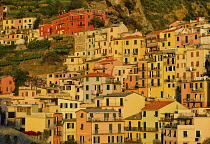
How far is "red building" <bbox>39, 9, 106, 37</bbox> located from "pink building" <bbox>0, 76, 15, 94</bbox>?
1930 centimetres

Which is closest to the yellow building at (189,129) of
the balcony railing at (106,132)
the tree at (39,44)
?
the balcony railing at (106,132)

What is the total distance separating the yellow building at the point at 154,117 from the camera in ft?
271

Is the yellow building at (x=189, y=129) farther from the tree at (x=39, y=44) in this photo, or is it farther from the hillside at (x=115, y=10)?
the hillside at (x=115, y=10)

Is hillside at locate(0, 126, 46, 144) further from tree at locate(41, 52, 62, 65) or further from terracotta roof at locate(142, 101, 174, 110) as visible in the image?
tree at locate(41, 52, 62, 65)

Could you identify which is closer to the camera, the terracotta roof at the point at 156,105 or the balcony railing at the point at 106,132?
the balcony railing at the point at 106,132

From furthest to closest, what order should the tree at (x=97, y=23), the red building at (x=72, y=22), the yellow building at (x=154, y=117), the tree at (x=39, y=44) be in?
1. the red building at (x=72, y=22)
2. the tree at (x=97, y=23)
3. the tree at (x=39, y=44)
4. the yellow building at (x=154, y=117)

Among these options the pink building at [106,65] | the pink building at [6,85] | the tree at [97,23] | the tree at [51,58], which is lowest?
the pink building at [6,85]

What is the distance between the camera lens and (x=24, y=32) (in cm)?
12700

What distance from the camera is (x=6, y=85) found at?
106m

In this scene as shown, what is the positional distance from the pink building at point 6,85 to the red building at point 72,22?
19.3 meters

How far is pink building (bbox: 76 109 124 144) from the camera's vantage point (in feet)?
266

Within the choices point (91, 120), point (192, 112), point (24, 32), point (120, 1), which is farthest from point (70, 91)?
point (120, 1)

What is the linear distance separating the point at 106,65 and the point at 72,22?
2215 cm

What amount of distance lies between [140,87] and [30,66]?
2576cm
